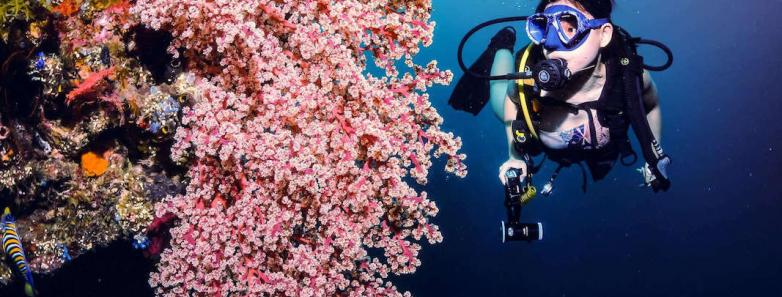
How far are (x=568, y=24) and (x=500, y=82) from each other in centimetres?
144

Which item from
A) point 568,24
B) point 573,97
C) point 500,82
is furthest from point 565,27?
point 500,82

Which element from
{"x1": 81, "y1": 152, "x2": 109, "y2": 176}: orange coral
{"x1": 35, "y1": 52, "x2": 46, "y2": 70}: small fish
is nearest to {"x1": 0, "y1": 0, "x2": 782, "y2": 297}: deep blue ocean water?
{"x1": 81, "y1": 152, "x2": 109, "y2": 176}: orange coral

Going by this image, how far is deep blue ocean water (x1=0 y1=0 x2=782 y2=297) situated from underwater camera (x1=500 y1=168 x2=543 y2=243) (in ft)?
68.7

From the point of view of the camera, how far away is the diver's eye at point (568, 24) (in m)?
3.33

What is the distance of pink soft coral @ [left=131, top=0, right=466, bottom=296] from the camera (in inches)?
101

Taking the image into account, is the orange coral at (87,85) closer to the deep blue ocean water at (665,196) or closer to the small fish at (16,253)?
the small fish at (16,253)

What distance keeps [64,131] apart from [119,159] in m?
0.45

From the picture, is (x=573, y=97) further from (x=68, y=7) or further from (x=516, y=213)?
(x=68, y=7)

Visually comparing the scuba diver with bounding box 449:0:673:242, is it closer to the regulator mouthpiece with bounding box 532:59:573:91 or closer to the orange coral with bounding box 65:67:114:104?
the regulator mouthpiece with bounding box 532:59:573:91

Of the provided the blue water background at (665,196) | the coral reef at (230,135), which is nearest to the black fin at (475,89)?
the coral reef at (230,135)

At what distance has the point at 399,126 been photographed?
2834mm

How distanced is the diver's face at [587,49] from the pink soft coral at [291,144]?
1164 mm

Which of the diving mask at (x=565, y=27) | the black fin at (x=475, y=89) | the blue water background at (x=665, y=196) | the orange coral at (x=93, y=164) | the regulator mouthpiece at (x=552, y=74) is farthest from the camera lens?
the blue water background at (x=665, y=196)

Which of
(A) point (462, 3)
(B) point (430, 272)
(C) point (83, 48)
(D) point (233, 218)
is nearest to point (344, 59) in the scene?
(D) point (233, 218)
